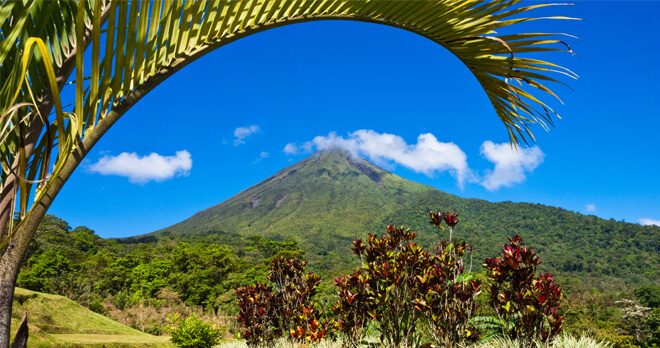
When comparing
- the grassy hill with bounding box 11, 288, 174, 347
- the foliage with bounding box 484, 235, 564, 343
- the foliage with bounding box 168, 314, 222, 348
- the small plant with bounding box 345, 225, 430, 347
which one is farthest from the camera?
the grassy hill with bounding box 11, 288, 174, 347

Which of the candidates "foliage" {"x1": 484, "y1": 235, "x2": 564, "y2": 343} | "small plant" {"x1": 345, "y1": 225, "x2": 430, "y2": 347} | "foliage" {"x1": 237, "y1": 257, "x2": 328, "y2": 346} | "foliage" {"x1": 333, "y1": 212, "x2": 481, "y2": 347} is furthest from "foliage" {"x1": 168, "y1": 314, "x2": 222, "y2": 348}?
"foliage" {"x1": 484, "y1": 235, "x2": 564, "y2": 343}

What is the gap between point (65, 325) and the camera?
7.73 metres

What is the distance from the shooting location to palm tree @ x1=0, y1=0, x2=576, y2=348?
1038 millimetres

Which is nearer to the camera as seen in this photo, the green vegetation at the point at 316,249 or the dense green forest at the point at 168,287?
the dense green forest at the point at 168,287

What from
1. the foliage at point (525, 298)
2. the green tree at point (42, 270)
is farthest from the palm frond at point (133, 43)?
the green tree at point (42, 270)

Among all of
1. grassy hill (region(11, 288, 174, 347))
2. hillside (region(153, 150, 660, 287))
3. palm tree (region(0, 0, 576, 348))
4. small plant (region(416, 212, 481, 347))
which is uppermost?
hillside (region(153, 150, 660, 287))

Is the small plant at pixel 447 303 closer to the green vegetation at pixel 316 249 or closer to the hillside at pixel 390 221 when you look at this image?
the green vegetation at pixel 316 249

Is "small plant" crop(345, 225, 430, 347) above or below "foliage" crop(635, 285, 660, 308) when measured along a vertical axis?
above

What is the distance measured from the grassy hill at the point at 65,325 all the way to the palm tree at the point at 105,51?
6784 millimetres

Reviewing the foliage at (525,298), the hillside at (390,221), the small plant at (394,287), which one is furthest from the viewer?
the hillside at (390,221)

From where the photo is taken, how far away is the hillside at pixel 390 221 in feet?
172

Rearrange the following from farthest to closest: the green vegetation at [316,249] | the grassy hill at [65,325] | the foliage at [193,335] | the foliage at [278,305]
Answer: the green vegetation at [316,249] → the grassy hill at [65,325] → the foliage at [193,335] → the foliage at [278,305]

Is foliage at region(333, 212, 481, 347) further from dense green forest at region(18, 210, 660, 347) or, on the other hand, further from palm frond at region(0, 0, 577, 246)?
dense green forest at region(18, 210, 660, 347)

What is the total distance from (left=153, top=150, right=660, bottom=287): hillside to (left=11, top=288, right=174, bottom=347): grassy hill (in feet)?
82.5
